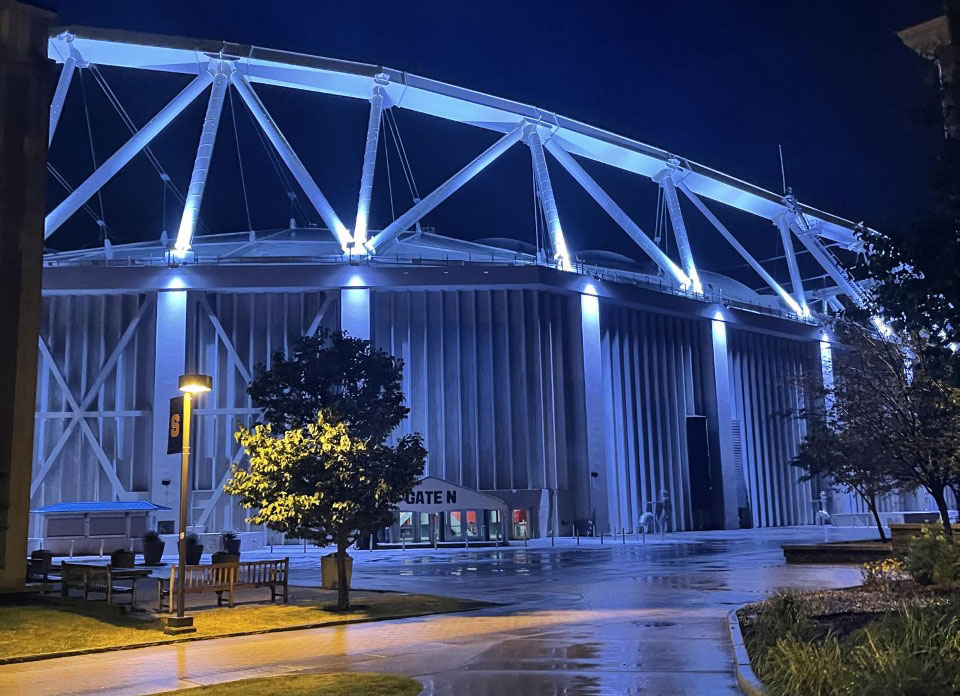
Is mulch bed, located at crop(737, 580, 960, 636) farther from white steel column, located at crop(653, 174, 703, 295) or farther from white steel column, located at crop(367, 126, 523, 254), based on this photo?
white steel column, located at crop(653, 174, 703, 295)

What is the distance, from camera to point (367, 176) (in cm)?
5075

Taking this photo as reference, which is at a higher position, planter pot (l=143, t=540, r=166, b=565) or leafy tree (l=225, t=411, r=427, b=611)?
leafy tree (l=225, t=411, r=427, b=611)

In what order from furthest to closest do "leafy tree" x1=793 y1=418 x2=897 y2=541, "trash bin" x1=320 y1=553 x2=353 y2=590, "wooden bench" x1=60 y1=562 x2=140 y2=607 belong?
"leafy tree" x1=793 y1=418 x2=897 y2=541 < "trash bin" x1=320 y1=553 x2=353 y2=590 < "wooden bench" x1=60 y1=562 x2=140 y2=607

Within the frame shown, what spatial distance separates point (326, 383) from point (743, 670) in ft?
72.9

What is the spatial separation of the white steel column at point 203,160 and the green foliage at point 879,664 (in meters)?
45.1

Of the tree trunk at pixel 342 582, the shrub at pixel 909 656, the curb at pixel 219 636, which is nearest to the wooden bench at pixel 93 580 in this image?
the curb at pixel 219 636

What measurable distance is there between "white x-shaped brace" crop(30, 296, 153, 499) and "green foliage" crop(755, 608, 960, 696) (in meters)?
44.8

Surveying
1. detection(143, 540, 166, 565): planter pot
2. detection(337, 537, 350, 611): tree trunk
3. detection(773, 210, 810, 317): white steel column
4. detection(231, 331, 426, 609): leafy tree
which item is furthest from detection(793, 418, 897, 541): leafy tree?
detection(773, 210, 810, 317): white steel column

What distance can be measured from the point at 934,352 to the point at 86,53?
51.9m

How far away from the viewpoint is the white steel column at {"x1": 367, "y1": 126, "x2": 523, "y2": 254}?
49594 millimetres

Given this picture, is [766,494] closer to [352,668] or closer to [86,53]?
[86,53]

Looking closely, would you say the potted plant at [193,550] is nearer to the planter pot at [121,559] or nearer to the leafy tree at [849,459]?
the planter pot at [121,559]

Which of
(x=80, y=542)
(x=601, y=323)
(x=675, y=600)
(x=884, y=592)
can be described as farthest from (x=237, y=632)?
(x=601, y=323)

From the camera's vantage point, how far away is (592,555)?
3344cm
